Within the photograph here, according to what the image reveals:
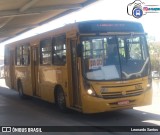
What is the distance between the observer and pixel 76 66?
443 inches

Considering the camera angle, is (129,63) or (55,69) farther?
(55,69)

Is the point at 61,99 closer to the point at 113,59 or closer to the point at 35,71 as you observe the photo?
the point at 113,59

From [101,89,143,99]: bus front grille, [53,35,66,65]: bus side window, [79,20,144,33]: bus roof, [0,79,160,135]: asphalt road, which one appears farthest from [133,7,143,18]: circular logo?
[101,89,143,99]: bus front grille

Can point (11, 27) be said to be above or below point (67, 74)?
above

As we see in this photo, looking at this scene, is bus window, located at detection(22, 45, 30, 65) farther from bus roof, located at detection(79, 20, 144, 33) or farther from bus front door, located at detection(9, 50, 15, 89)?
bus roof, located at detection(79, 20, 144, 33)

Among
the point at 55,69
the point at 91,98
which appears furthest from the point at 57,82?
the point at 91,98

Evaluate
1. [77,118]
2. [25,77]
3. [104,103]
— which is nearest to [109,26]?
[104,103]

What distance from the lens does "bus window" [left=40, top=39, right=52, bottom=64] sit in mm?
13615

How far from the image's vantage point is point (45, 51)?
14.1m

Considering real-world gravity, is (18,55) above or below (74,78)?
above

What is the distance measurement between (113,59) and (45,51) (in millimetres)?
3939

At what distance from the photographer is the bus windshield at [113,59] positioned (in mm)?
10773

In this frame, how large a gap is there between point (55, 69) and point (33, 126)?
3.01 meters

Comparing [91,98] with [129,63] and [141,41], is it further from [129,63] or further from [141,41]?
[141,41]
